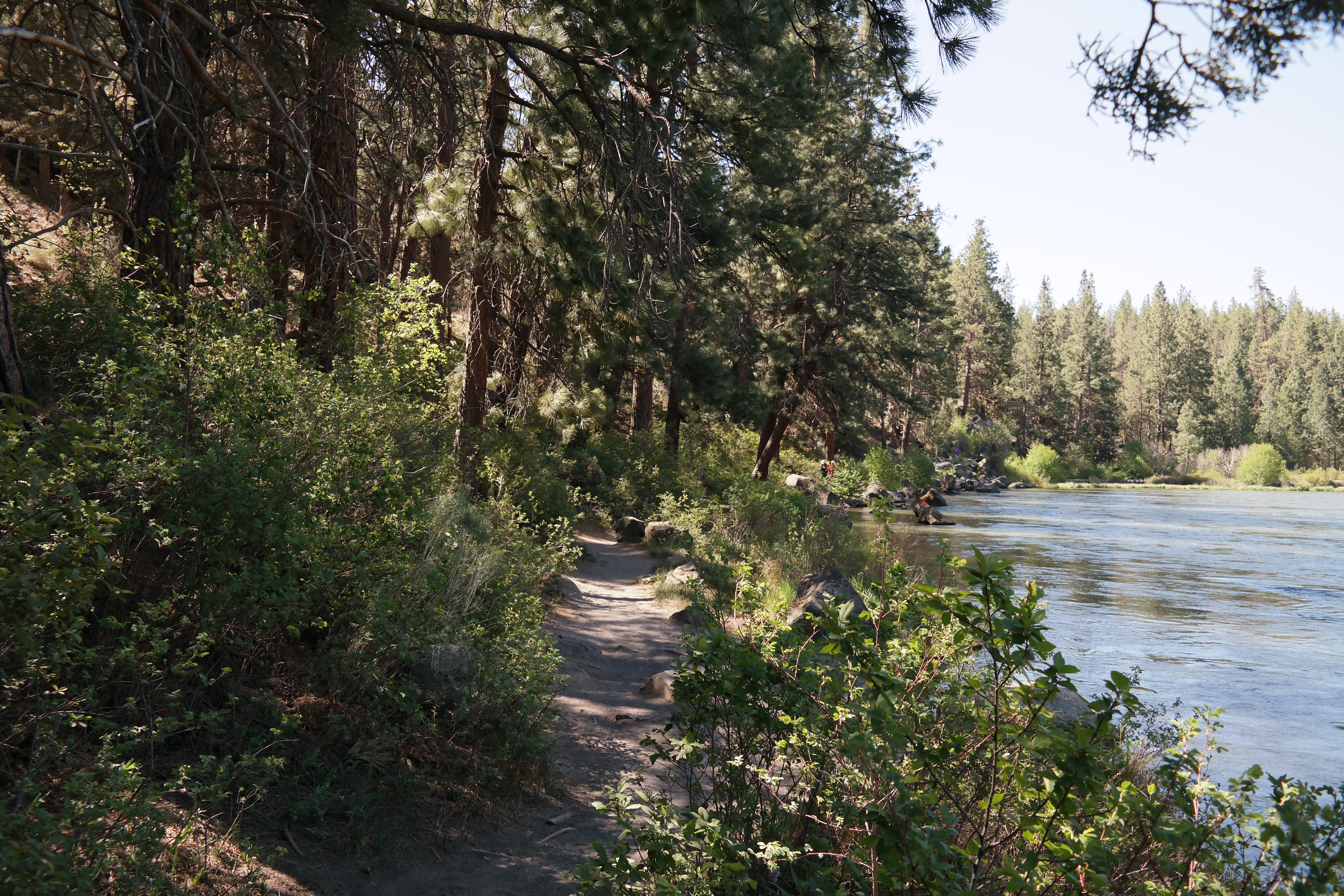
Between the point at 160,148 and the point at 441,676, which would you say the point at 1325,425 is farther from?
the point at 160,148

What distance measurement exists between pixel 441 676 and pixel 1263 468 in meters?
67.0

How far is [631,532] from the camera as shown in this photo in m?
15.5

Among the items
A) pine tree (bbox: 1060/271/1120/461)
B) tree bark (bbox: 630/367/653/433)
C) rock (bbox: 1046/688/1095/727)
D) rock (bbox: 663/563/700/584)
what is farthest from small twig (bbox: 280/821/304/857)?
pine tree (bbox: 1060/271/1120/461)

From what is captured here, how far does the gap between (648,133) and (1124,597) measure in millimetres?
12311

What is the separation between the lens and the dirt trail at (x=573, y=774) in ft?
11.9

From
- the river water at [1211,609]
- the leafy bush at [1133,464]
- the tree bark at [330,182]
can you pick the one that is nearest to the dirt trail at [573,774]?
the river water at [1211,609]

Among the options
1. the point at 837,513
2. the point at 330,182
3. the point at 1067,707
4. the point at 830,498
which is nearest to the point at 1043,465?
the point at 830,498

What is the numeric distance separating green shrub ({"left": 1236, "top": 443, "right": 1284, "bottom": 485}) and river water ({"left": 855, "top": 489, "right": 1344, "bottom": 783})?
31.7 metres

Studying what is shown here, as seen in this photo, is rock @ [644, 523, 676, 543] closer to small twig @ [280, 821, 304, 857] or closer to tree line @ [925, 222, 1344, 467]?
small twig @ [280, 821, 304, 857]

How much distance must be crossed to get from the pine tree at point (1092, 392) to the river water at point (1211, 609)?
38732 millimetres

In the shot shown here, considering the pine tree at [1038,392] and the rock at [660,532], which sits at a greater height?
the pine tree at [1038,392]

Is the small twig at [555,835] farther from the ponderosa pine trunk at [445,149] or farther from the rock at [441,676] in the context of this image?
the ponderosa pine trunk at [445,149]

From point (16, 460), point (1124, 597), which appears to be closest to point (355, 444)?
point (16, 460)

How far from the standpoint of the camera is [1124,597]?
14422mm
